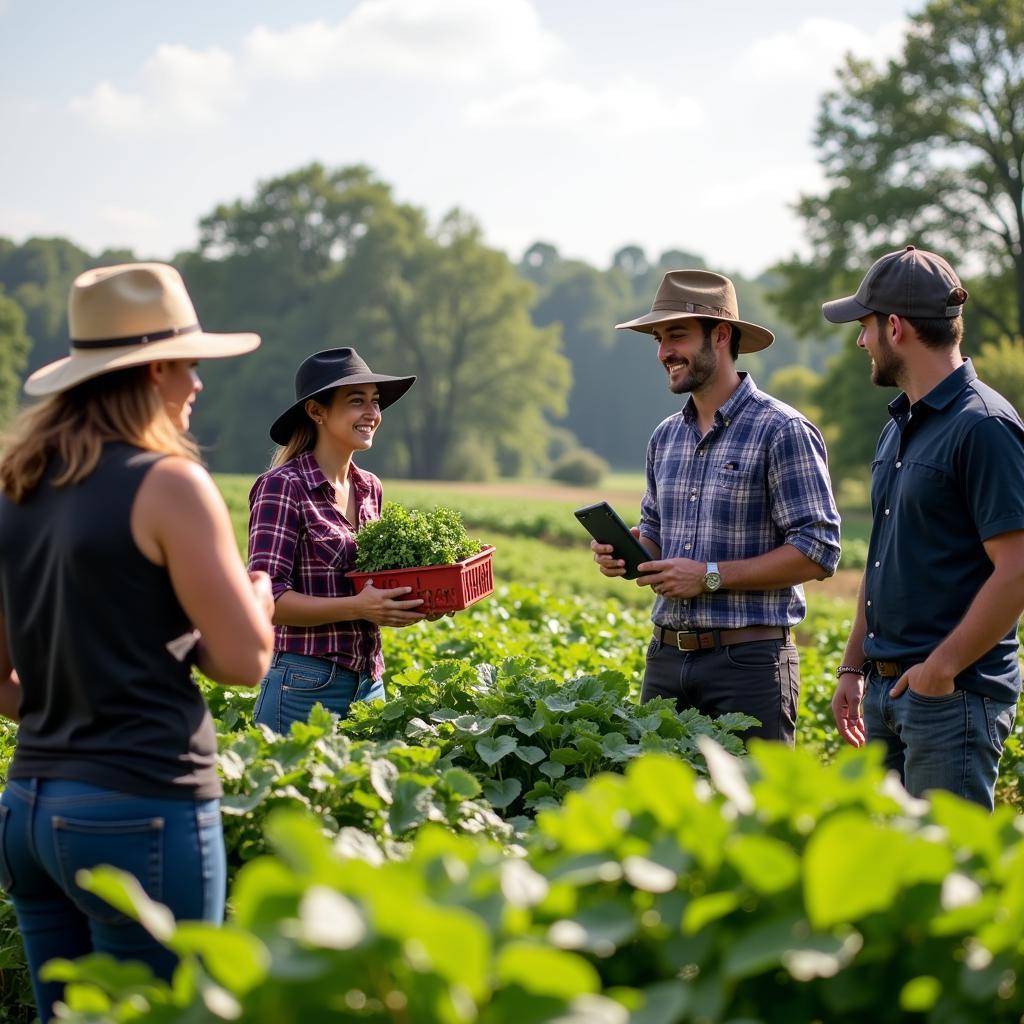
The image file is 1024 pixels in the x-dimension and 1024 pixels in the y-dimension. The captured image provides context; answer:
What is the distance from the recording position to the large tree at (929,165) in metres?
37.7

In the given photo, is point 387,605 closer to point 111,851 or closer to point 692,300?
point 692,300

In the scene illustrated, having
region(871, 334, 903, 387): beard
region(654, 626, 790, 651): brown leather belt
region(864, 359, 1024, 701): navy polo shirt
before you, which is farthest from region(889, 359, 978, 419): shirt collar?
region(654, 626, 790, 651): brown leather belt

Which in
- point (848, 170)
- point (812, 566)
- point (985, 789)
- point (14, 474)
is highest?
point (848, 170)

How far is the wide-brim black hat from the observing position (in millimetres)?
4434

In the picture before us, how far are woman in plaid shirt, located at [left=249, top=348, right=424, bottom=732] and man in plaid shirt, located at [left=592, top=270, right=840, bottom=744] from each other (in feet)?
3.27

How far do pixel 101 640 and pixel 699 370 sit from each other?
112 inches

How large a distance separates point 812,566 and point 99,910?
2.83m

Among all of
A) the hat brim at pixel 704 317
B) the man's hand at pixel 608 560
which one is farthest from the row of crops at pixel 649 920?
the hat brim at pixel 704 317

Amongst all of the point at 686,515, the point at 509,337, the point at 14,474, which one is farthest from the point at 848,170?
the point at 14,474

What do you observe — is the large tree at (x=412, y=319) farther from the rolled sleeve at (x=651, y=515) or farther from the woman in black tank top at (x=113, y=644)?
the woman in black tank top at (x=113, y=644)

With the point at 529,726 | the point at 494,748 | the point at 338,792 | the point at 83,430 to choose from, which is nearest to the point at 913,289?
the point at 529,726

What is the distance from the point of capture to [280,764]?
299 centimetres

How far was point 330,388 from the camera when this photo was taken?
4.40 metres

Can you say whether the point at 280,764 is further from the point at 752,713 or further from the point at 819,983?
the point at 752,713
